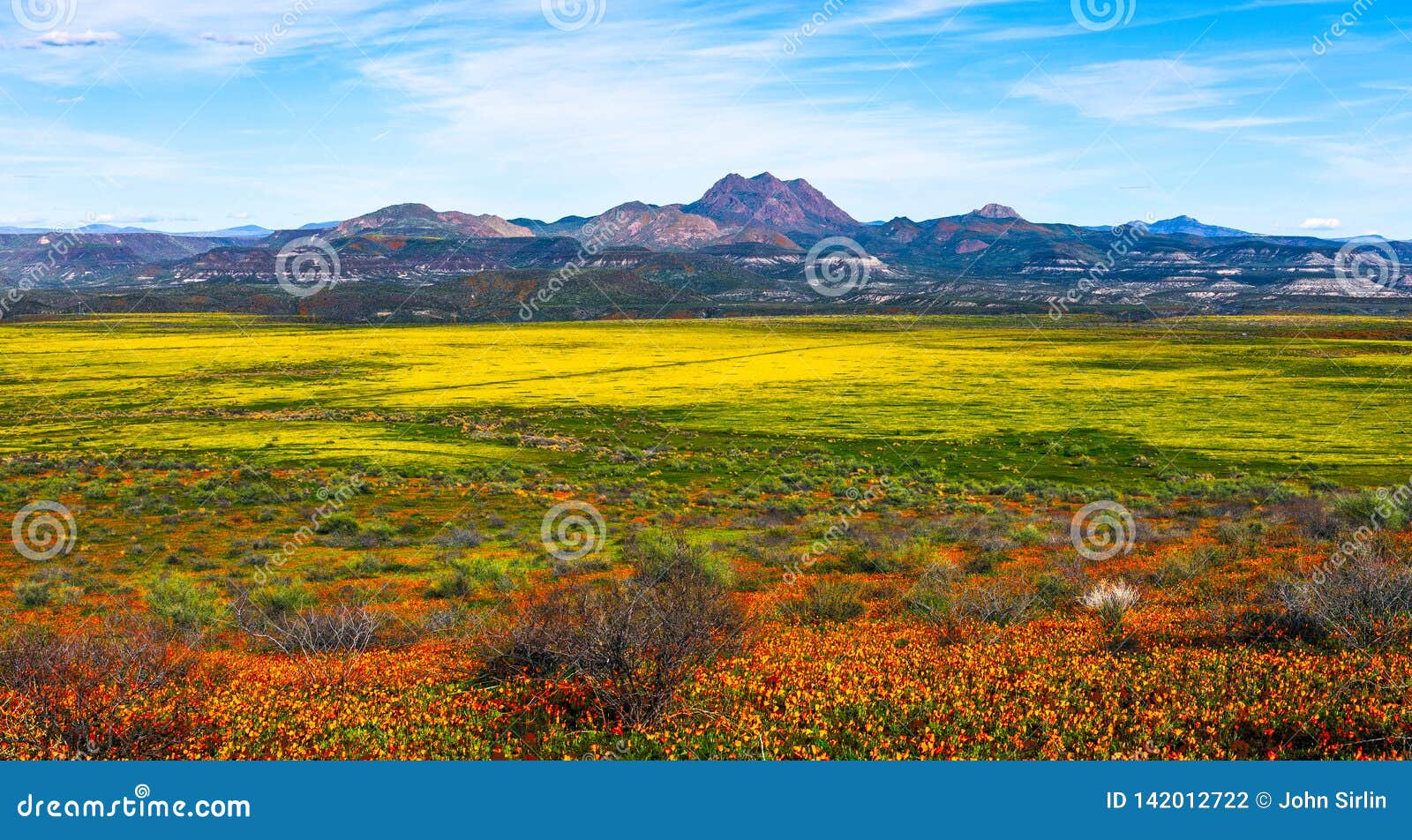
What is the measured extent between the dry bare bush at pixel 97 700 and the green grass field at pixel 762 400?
113ft

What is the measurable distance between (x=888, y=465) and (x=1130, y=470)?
1126 cm

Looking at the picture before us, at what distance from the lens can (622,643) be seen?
8438 millimetres

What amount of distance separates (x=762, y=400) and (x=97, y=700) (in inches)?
2314

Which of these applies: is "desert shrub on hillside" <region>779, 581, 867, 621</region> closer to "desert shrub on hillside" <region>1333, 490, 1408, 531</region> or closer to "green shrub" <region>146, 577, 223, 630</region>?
"green shrub" <region>146, 577, 223, 630</region>

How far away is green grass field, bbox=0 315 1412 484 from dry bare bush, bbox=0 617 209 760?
34.3 metres

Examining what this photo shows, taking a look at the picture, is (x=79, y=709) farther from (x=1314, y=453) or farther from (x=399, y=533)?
(x=1314, y=453)

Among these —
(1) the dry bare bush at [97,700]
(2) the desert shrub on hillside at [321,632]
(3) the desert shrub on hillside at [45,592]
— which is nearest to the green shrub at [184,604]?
(2) the desert shrub on hillside at [321,632]

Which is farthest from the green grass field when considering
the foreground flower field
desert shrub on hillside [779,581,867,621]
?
desert shrub on hillside [779,581,867,621]

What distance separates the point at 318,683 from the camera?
9.98 m

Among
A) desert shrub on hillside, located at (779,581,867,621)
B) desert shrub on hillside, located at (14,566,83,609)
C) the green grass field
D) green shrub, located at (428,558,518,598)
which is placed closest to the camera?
desert shrub on hillside, located at (779,581,867,621)

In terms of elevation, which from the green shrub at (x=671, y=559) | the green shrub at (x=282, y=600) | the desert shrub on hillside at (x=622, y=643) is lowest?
the green shrub at (x=282, y=600)

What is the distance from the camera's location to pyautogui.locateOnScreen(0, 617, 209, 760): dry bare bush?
757 centimetres

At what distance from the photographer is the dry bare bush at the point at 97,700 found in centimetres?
757

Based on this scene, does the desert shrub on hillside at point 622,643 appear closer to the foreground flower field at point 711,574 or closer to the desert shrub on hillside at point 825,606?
the foreground flower field at point 711,574
